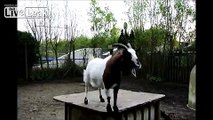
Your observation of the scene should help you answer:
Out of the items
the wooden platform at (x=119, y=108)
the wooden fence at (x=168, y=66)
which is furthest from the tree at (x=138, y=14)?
the wooden platform at (x=119, y=108)

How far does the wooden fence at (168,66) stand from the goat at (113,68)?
251 inches

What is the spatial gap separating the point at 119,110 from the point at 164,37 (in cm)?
763

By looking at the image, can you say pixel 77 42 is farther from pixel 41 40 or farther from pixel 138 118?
pixel 138 118

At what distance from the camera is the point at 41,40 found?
10906mm

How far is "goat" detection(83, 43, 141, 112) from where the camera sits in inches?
118

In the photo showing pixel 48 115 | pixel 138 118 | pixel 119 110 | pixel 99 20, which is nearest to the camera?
pixel 119 110

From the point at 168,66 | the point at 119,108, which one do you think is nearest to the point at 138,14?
the point at 168,66

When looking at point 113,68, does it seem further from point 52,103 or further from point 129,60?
point 52,103

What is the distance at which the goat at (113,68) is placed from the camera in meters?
3.00

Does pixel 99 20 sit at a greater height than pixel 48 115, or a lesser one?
greater

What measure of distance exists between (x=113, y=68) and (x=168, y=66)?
7.30 metres

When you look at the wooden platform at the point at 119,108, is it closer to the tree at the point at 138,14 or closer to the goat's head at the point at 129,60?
the goat's head at the point at 129,60
